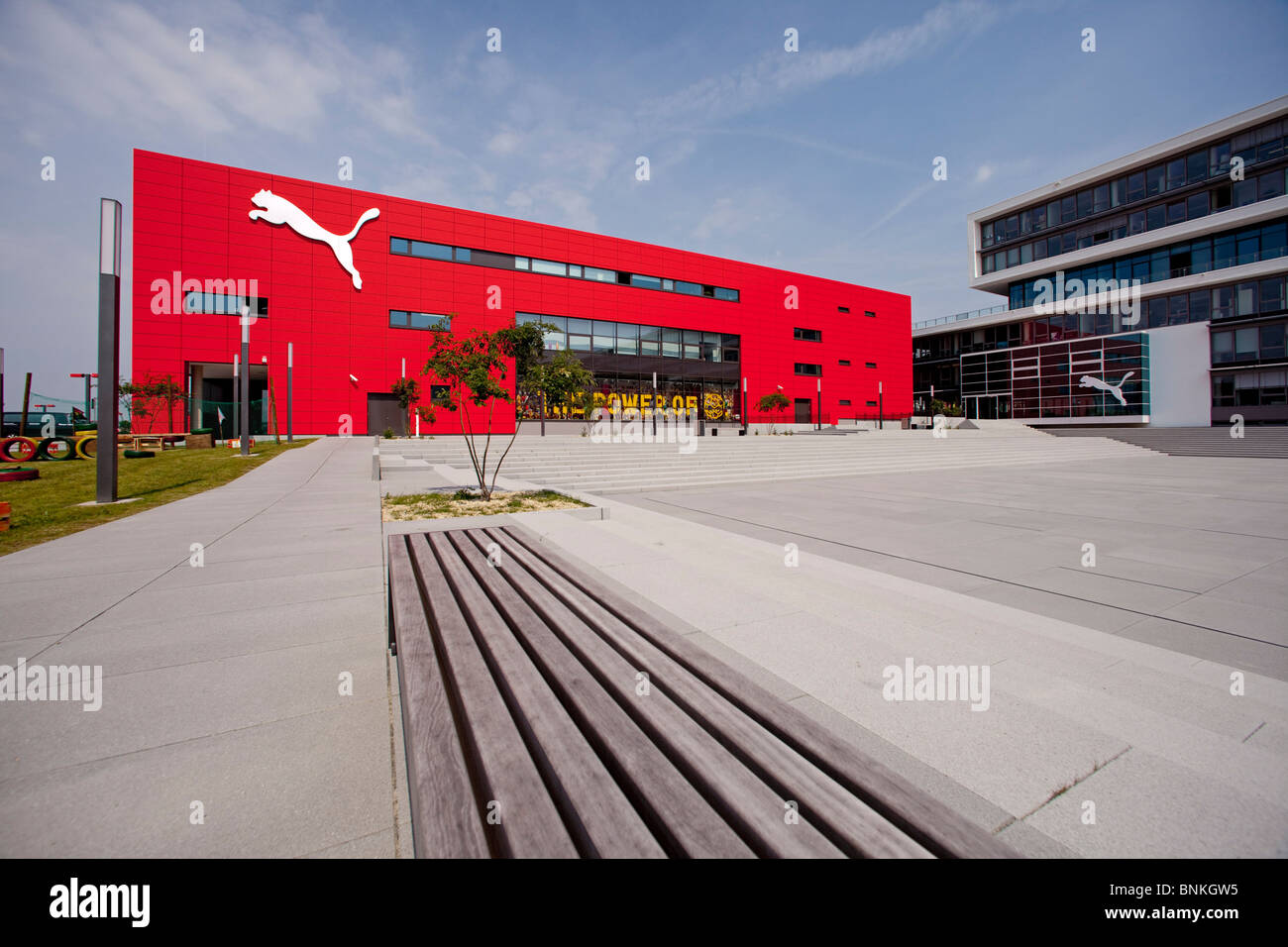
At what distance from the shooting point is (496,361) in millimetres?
10273

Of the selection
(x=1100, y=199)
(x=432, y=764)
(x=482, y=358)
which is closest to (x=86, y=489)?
(x=482, y=358)

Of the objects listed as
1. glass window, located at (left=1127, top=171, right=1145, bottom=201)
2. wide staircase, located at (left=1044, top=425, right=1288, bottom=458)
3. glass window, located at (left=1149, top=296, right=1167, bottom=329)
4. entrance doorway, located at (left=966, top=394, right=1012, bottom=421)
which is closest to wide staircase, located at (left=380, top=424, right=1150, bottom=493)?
wide staircase, located at (left=1044, top=425, right=1288, bottom=458)

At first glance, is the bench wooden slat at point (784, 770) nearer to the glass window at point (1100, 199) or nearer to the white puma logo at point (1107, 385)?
the white puma logo at point (1107, 385)

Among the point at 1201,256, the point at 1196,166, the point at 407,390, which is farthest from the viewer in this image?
the point at 1196,166

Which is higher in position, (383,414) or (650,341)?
(650,341)

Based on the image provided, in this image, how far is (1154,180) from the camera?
42.3 m

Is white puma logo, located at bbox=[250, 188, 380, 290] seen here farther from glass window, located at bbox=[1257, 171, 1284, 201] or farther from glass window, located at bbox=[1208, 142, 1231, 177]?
glass window, located at bbox=[1257, 171, 1284, 201]

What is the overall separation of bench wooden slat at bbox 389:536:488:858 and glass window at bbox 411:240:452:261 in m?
36.6

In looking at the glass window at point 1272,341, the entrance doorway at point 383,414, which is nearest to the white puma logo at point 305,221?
the entrance doorway at point 383,414

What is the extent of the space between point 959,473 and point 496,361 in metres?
14.3

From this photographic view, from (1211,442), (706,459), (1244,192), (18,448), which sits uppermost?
(1244,192)

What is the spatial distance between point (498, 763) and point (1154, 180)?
203 feet

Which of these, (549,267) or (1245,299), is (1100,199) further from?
(549,267)
